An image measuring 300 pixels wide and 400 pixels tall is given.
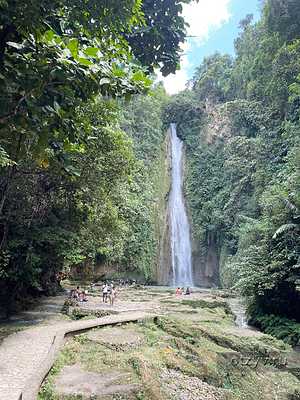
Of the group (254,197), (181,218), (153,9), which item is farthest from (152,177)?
(153,9)

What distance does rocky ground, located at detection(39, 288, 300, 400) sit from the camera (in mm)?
4988

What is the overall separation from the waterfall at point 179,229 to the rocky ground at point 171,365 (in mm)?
21675

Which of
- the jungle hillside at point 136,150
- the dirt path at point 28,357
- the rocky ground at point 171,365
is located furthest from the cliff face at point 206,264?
the dirt path at point 28,357

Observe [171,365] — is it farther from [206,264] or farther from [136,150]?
[136,150]

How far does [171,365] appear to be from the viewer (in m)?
6.37

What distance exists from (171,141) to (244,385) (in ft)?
112

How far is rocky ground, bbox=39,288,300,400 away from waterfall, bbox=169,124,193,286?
21.7m

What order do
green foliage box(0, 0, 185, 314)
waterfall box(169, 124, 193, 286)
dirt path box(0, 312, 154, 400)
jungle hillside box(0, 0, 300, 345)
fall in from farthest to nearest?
waterfall box(169, 124, 193, 286) → dirt path box(0, 312, 154, 400) → jungle hillside box(0, 0, 300, 345) → green foliage box(0, 0, 185, 314)

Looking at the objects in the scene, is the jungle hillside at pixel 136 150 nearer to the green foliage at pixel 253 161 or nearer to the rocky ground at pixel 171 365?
the green foliage at pixel 253 161

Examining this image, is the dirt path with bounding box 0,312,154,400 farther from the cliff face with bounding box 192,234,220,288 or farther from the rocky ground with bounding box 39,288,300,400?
the cliff face with bounding box 192,234,220,288

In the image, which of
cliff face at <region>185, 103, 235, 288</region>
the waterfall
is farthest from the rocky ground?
the waterfall

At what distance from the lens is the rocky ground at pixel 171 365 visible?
16.4 feet

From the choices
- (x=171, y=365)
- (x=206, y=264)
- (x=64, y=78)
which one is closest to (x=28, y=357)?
(x=171, y=365)

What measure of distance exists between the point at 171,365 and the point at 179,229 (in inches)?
1100
